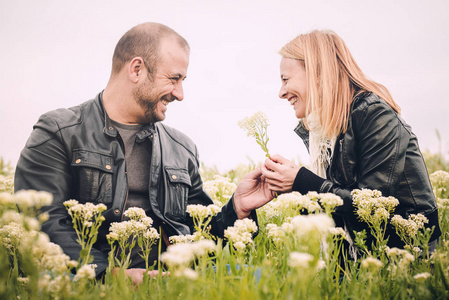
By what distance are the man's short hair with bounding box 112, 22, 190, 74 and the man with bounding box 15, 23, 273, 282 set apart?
0.01 meters

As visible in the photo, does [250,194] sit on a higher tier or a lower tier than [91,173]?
lower

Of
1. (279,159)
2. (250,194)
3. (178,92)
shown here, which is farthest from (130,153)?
(279,159)

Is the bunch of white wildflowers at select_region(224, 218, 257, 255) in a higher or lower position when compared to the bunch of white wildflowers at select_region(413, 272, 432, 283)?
higher

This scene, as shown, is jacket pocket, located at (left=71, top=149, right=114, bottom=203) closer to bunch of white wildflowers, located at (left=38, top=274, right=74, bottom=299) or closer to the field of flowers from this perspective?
the field of flowers

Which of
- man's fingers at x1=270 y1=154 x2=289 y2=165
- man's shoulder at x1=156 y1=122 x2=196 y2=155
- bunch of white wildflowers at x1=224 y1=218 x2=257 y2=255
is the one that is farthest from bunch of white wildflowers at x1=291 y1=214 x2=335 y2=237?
man's shoulder at x1=156 y1=122 x2=196 y2=155

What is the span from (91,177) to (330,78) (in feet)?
8.26

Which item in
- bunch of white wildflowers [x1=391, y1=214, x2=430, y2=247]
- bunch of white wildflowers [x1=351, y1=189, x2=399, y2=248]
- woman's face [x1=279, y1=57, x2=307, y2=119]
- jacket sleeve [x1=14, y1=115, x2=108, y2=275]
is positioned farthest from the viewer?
woman's face [x1=279, y1=57, x2=307, y2=119]

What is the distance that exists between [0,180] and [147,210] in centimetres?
151

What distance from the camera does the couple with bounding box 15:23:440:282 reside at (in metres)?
3.48

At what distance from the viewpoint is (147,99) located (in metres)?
4.14

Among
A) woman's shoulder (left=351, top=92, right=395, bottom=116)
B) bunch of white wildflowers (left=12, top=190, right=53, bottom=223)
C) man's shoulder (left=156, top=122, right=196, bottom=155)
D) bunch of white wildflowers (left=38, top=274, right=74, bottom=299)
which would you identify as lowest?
bunch of white wildflowers (left=38, top=274, right=74, bottom=299)

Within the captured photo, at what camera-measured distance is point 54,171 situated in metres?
3.52

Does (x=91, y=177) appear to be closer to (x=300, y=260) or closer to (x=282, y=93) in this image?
(x=282, y=93)

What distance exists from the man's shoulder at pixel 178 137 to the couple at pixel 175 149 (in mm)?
38
